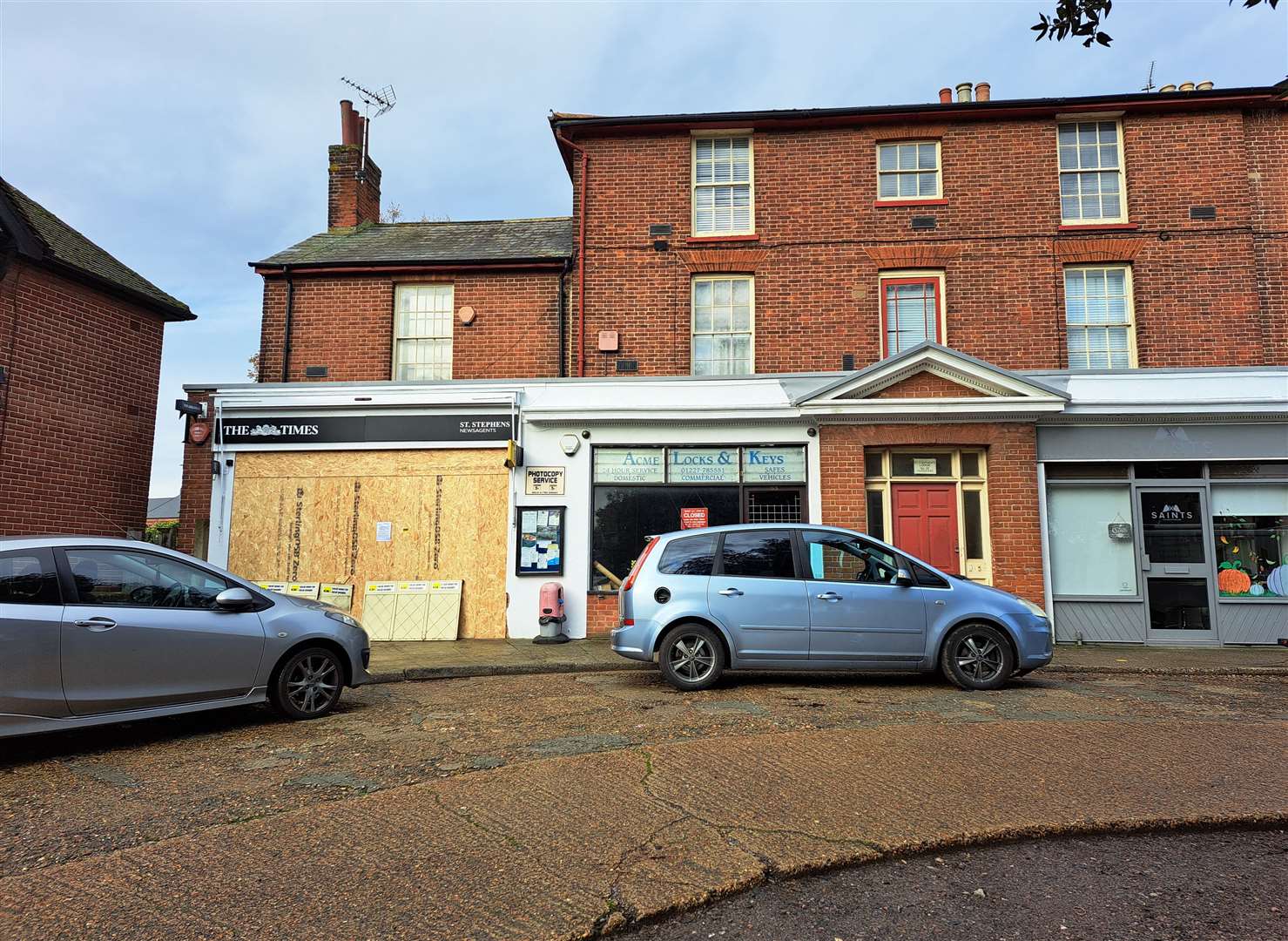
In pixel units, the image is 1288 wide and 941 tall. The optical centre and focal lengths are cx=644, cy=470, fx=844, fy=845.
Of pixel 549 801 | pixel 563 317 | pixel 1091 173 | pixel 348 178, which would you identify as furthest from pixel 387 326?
pixel 1091 173

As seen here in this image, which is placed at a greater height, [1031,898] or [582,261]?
[582,261]

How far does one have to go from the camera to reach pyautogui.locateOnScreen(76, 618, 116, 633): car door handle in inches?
229

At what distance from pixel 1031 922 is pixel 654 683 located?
227 inches

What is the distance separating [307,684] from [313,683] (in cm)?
4

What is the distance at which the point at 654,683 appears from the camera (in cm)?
891

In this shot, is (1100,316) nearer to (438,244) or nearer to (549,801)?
(438,244)

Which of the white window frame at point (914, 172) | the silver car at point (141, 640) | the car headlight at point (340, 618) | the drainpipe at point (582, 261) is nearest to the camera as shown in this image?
the silver car at point (141, 640)

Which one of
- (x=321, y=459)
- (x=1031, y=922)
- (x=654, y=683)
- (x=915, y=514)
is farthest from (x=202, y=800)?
(x=915, y=514)

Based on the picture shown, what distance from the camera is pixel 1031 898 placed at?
11.7 ft

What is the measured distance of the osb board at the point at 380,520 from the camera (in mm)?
12977

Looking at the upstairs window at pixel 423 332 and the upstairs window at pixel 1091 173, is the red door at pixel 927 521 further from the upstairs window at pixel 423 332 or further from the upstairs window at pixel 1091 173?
the upstairs window at pixel 423 332

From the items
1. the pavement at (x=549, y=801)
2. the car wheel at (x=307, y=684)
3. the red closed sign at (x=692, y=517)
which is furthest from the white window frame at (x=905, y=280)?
the car wheel at (x=307, y=684)

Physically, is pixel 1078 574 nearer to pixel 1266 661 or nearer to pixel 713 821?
pixel 1266 661

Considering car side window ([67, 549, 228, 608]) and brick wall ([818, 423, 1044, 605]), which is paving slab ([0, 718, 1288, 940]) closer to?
car side window ([67, 549, 228, 608])
